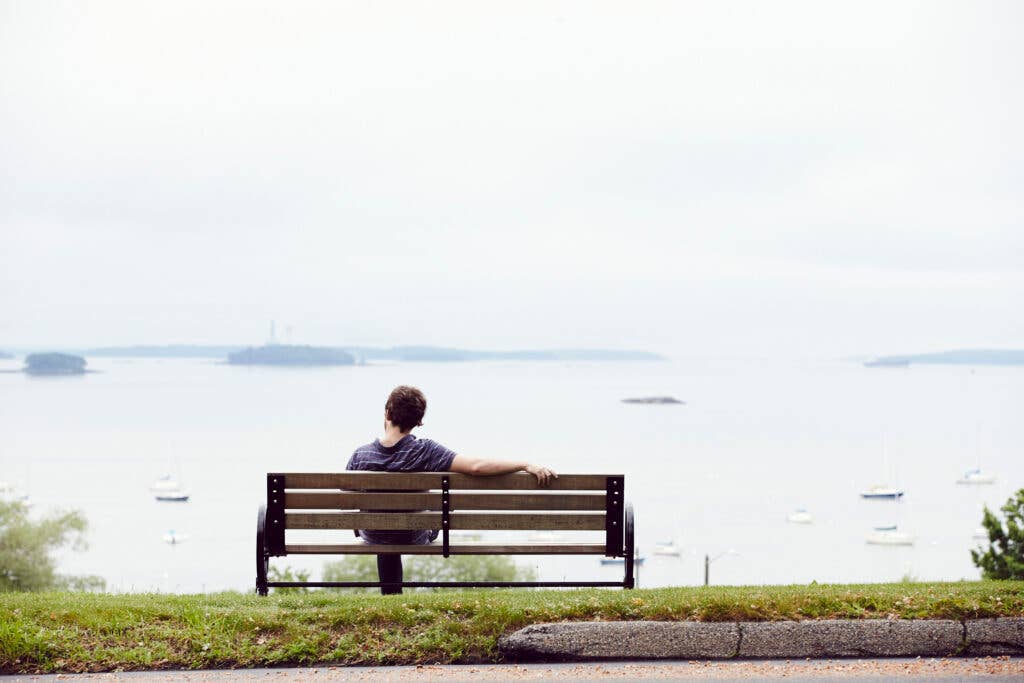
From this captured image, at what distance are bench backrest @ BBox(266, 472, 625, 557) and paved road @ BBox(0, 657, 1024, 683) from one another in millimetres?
1240

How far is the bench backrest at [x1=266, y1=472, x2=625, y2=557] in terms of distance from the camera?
650cm

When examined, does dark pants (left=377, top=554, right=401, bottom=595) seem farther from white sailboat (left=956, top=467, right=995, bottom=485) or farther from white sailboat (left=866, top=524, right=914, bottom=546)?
white sailboat (left=956, top=467, right=995, bottom=485)

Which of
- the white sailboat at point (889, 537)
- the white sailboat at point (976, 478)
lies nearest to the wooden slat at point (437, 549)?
the white sailboat at point (889, 537)

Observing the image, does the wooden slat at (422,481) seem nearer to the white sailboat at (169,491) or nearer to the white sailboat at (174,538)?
the white sailboat at (174,538)

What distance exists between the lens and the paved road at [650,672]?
520 cm

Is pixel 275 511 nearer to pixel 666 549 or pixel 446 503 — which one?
pixel 446 503

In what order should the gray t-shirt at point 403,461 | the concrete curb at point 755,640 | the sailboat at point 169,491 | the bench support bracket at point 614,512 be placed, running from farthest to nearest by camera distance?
the sailboat at point 169,491 → the gray t-shirt at point 403,461 → the bench support bracket at point 614,512 → the concrete curb at point 755,640

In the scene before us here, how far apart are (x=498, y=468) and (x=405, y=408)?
73cm

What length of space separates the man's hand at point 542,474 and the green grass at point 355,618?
683 mm

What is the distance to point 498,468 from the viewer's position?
6543mm

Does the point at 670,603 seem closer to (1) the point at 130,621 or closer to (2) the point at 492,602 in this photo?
(2) the point at 492,602

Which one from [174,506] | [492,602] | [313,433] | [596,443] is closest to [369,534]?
[492,602]

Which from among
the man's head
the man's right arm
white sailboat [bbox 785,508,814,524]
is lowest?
white sailboat [bbox 785,508,814,524]

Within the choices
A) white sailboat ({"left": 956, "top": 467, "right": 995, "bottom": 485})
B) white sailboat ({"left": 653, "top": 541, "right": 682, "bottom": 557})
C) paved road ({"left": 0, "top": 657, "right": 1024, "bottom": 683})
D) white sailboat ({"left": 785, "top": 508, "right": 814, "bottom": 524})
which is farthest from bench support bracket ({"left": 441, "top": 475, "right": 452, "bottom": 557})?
white sailboat ({"left": 956, "top": 467, "right": 995, "bottom": 485})
